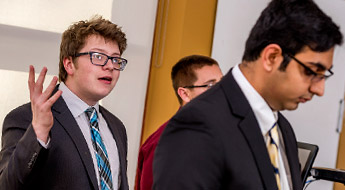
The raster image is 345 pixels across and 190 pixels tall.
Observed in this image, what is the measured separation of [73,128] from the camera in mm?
1822

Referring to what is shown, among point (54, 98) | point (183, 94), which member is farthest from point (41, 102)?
point (183, 94)

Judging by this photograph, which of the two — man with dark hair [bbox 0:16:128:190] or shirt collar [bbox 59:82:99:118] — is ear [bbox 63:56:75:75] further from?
shirt collar [bbox 59:82:99:118]

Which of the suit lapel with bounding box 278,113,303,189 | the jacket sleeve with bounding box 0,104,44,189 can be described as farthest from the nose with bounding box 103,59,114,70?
the suit lapel with bounding box 278,113,303,189

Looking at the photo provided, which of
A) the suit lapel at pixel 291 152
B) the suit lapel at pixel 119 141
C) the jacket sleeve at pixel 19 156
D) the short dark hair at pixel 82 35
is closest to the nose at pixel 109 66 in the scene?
the short dark hair at pixel 82 35

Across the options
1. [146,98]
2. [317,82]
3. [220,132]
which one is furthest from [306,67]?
[146,98]

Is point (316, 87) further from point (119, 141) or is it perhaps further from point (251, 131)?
point (119, 141)

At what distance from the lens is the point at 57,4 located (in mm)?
3068

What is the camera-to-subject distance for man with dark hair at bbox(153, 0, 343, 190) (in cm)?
105

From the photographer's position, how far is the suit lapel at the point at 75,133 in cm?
178

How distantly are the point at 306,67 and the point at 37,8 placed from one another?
2272 millimetres

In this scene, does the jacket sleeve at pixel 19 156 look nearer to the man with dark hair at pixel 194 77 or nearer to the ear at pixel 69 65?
the ear at pixel 69 65

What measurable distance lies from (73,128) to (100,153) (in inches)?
6.3

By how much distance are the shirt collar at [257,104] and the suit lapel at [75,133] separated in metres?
0.83

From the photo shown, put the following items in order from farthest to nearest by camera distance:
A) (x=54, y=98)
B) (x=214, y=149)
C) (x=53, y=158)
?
1. (x=53, y=158)
2. (x=54, y=98)
3. (x=214, y=149)
